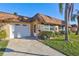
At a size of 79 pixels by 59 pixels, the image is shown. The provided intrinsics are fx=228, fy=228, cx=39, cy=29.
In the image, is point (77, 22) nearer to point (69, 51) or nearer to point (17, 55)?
point (69, 51)

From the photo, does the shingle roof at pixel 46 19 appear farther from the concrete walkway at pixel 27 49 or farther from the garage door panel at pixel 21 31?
the concrete walkway at pixel 27 49

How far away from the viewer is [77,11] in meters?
11.4

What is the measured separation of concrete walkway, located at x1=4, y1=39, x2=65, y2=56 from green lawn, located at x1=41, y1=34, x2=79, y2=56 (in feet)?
1.18

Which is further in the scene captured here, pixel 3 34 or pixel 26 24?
pixel 26 24

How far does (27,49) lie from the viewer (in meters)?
11.1

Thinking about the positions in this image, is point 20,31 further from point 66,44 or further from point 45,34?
point 66,44

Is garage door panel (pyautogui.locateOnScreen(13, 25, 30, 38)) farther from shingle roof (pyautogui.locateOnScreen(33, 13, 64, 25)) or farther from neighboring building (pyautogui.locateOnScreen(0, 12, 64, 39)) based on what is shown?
shingle roof (pyautogui.locateOnScreen(33, 13, 64, 25))

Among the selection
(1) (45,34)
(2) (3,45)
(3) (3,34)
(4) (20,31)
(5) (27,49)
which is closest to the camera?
(5) (27,49)

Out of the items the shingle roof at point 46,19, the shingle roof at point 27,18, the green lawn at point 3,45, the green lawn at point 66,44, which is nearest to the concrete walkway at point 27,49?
the green lawn at point 3,45

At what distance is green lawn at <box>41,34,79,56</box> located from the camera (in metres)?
10.9

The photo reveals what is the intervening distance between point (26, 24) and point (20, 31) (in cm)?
53

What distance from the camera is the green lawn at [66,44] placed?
10926mm

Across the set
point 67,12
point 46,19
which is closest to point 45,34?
point 46,19

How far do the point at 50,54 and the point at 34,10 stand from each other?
2293mm
